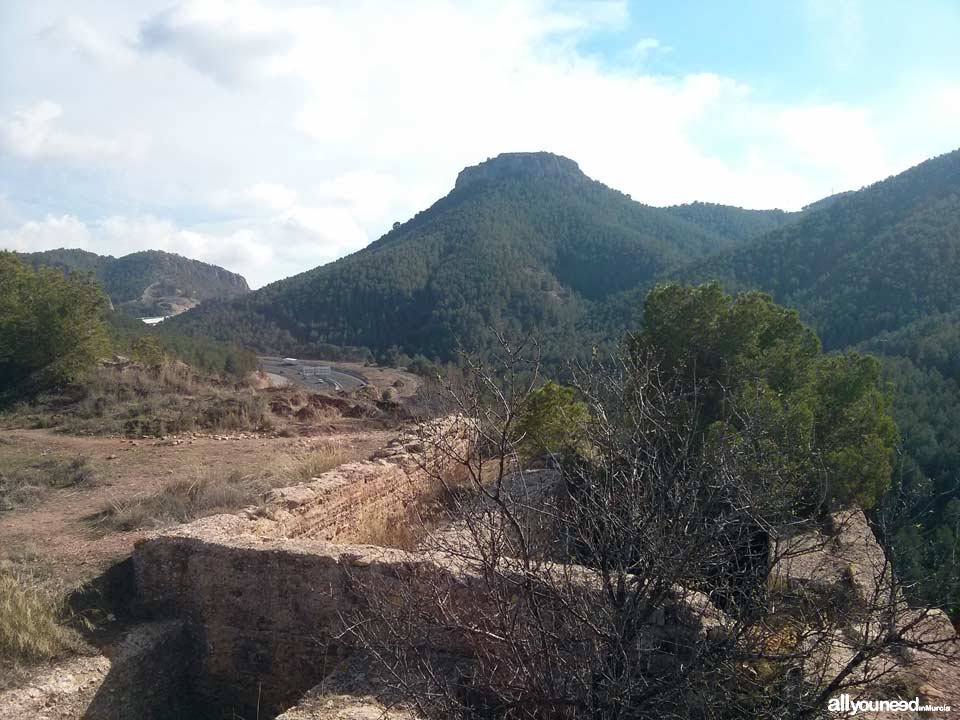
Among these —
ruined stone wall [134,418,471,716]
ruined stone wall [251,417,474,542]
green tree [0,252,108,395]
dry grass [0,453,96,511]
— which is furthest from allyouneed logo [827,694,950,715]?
green tree [0,252,108,395]

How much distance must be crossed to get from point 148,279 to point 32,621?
223ft

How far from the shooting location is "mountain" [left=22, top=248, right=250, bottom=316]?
5838cm

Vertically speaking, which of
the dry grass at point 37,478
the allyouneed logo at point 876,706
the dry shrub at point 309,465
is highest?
the dry grass at point 37,478

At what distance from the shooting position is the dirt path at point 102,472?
588 cm

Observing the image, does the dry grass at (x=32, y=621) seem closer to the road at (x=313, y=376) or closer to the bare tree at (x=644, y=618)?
the bare tree at (x=644, y=618)

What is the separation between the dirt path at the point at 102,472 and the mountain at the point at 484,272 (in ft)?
73.4

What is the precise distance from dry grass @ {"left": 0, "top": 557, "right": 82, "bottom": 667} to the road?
24280mm

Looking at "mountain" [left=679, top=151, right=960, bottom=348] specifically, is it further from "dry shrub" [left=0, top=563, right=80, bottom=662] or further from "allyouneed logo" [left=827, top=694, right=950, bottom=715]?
"dry shrub" [left=0, top=563, right=80, bottom=662]

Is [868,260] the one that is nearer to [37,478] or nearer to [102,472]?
[102,472]

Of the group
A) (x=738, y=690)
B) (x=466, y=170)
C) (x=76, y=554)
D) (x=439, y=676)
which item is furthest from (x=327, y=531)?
(x=466, y=170)

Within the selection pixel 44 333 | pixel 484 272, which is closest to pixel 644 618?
pixel 44 333

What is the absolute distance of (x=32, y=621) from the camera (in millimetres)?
4438

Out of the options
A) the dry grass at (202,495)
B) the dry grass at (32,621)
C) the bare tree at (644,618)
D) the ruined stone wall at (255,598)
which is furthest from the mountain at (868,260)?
the dry grass at (32,621)

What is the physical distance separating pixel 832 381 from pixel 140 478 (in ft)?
29.1
